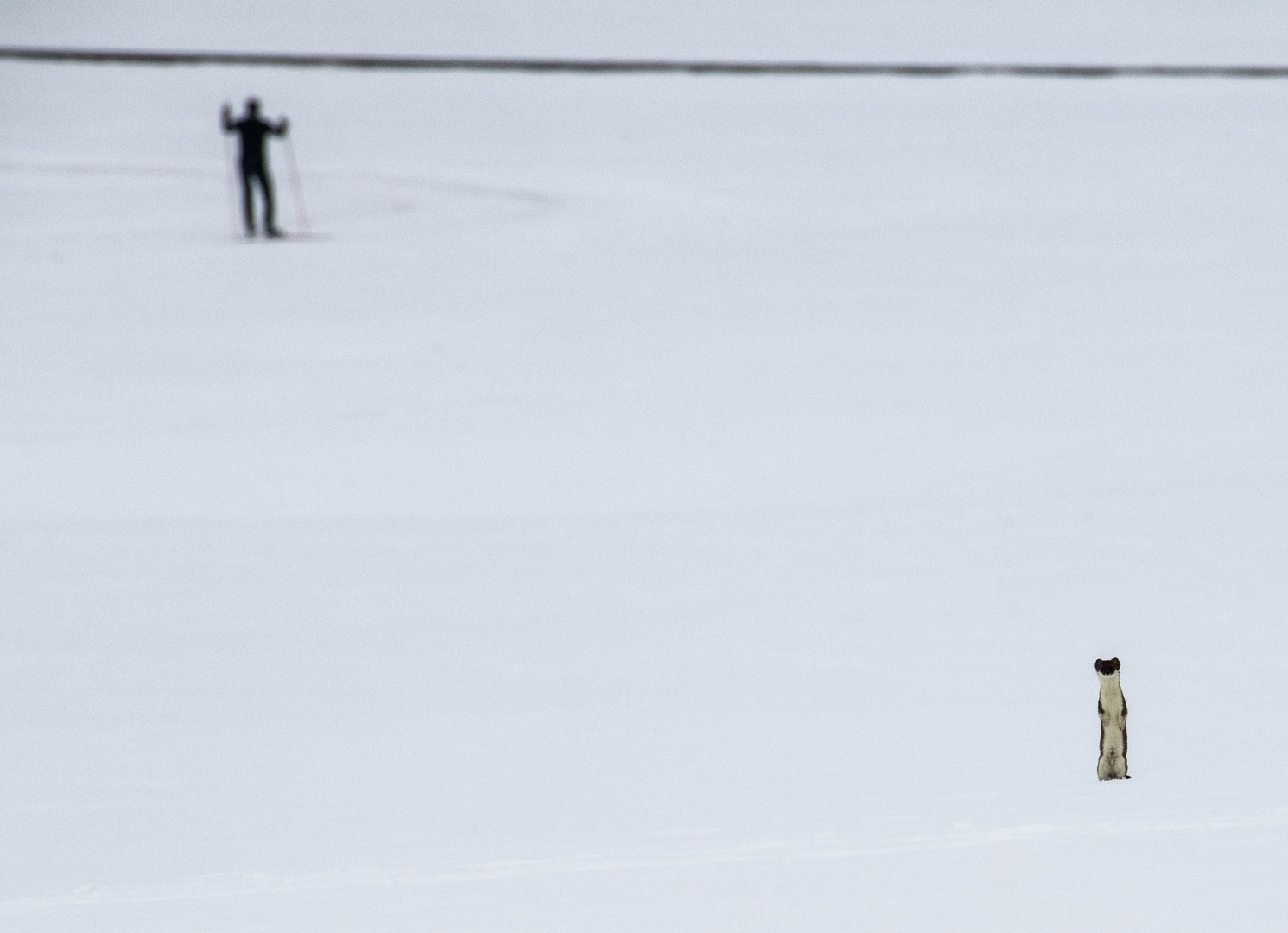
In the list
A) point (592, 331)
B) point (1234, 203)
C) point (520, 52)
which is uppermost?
point (520, 52)

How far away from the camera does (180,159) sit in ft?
64.3

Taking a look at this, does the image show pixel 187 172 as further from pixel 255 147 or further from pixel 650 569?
pixel 650 569

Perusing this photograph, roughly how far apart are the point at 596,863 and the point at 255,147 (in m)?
11.5

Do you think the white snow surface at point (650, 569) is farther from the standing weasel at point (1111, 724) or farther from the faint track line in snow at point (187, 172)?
the faint track line in snow at point (187, 172)

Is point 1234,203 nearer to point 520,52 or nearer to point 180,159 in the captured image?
point 180,159

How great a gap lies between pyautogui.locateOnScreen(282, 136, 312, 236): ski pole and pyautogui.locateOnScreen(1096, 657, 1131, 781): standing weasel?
11.4 meters

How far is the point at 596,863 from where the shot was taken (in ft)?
10.3

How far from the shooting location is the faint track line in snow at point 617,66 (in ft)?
79.8

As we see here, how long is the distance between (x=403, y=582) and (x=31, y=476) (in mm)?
2342

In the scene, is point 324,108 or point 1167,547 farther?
point 324,108

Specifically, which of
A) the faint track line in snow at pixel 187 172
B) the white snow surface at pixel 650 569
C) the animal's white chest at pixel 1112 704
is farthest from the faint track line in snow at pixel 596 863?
the faint track line in snow at pixel 187 172

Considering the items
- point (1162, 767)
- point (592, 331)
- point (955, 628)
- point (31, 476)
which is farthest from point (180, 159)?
point (1162, 767)

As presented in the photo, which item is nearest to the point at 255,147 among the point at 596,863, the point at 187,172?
the point at 187,172

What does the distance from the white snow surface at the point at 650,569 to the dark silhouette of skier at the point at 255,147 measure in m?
0.52
